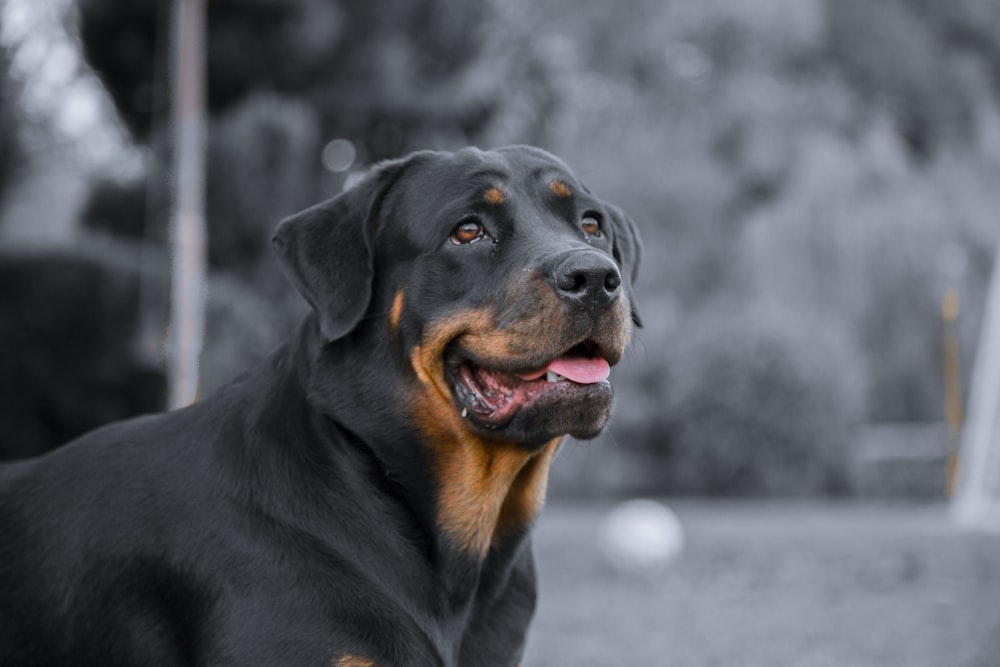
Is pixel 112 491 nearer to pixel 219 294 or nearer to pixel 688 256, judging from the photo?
pixel 219 294

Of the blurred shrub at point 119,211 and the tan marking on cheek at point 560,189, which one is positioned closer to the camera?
the tan marking on cheek at point 560,189

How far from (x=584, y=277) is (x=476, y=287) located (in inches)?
12.5

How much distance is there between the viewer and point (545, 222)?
3.12 meters

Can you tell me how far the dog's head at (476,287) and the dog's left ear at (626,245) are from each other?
0.95 ft

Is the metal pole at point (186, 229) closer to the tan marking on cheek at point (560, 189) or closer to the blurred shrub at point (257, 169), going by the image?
the blurred shrub at point (257, 169)

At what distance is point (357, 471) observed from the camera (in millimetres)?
2809

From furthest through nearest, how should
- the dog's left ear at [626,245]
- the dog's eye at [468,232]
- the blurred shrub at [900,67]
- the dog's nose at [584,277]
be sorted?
the blurred shrub at [900,67] < the dog's left ear at [626,245] < the dog's eye at [468,232] < the dog's nose at [584,277]

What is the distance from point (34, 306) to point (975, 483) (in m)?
11.3

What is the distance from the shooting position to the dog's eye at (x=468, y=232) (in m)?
3.02

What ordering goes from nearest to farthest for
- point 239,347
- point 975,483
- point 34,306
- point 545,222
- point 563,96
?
point 545,222 → point 34,306 → point 239,347 → point 975,483 → point 563,96

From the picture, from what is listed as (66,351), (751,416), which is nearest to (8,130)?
(66,351)

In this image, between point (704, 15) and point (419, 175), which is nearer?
point (419, 175)

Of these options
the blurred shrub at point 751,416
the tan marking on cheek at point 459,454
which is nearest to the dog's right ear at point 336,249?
the tan marking on cheek at point 459,454

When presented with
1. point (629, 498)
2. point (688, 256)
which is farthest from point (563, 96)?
point (629, 498)
